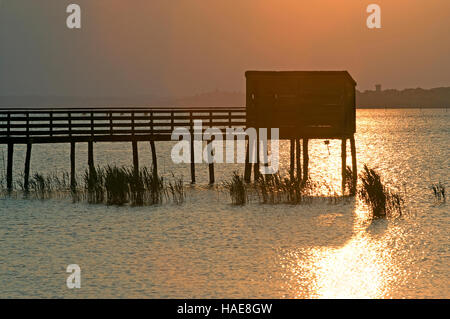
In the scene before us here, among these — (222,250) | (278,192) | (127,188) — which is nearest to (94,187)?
(127,188)

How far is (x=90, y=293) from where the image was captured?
15.0m

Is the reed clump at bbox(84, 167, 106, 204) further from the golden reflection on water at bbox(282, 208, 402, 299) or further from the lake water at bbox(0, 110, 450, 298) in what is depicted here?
the golden reflection on water at bbox(282, 208, 402, 299)

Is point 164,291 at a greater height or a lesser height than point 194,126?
lesser

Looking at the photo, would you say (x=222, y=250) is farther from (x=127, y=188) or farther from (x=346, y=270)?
(x=127, y=188)

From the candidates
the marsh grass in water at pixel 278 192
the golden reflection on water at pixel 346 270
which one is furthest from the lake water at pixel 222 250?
the marsh grass in water at pixel 278 192

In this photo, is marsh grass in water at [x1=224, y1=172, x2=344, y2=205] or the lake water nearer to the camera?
the lake water

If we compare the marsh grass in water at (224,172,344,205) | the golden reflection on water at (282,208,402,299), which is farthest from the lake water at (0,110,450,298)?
the marsh grass in water at (224,172,344,205)

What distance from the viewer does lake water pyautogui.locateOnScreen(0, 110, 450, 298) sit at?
50.3 ft

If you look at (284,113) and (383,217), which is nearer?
(383,217)

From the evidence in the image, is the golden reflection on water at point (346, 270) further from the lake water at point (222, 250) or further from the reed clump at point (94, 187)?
the reed clump at point (94, 187)

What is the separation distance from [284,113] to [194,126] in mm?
4960

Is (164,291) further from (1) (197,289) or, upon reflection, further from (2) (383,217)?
(2) (383,217)

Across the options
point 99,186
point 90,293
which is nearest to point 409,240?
point 90,293
